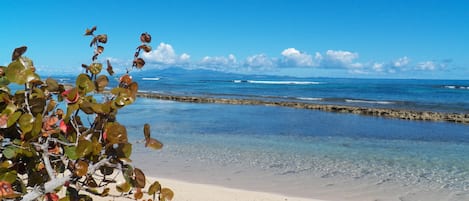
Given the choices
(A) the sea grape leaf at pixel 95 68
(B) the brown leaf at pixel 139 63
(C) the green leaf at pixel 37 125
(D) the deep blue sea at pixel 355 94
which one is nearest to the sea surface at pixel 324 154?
(B) the brown leaf at pixel 139 63

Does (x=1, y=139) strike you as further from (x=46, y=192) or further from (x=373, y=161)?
(x=373, y=161)

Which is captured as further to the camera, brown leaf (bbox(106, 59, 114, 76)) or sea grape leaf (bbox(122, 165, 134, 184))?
brown leaf (bbox(106, 59, 114, 76))

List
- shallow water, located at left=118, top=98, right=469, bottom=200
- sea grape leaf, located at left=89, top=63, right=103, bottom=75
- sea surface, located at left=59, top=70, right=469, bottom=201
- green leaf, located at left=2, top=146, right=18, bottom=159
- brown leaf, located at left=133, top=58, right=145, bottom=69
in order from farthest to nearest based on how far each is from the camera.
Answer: shallow water, located at left=118, top=98, right=469, bottom=200
sea surface, located at left=59, top=70, right=469, bottom=201
brown leaf, located at left=133, top=58, right=145, bottom=69
sea grape leaf, located at left=89, top=63, right=103, bottom=75
green leaf, located at left=2, top=146, right=18, bottom=159

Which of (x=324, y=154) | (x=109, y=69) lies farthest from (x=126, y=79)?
(x=324, y=154)

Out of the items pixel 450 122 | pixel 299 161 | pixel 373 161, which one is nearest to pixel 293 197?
pixel 299 161

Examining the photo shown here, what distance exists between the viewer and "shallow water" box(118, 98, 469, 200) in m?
9.02

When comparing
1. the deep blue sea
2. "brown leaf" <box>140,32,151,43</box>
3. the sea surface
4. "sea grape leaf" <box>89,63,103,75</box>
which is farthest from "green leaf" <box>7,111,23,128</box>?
the deep blue sea

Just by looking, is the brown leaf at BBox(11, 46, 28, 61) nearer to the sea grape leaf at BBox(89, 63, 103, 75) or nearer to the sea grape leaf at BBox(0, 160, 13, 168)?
the sea grape leaf at BBox(89, 63, 103, 75)

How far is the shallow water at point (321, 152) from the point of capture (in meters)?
9.02

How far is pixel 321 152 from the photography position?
12.3 m

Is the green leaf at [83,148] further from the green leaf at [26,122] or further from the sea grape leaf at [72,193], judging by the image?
the sea grape leaf at [72,193]

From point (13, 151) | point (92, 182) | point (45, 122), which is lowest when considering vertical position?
point (92, 182)

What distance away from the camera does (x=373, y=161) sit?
11.0m

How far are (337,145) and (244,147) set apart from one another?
3.21 m
